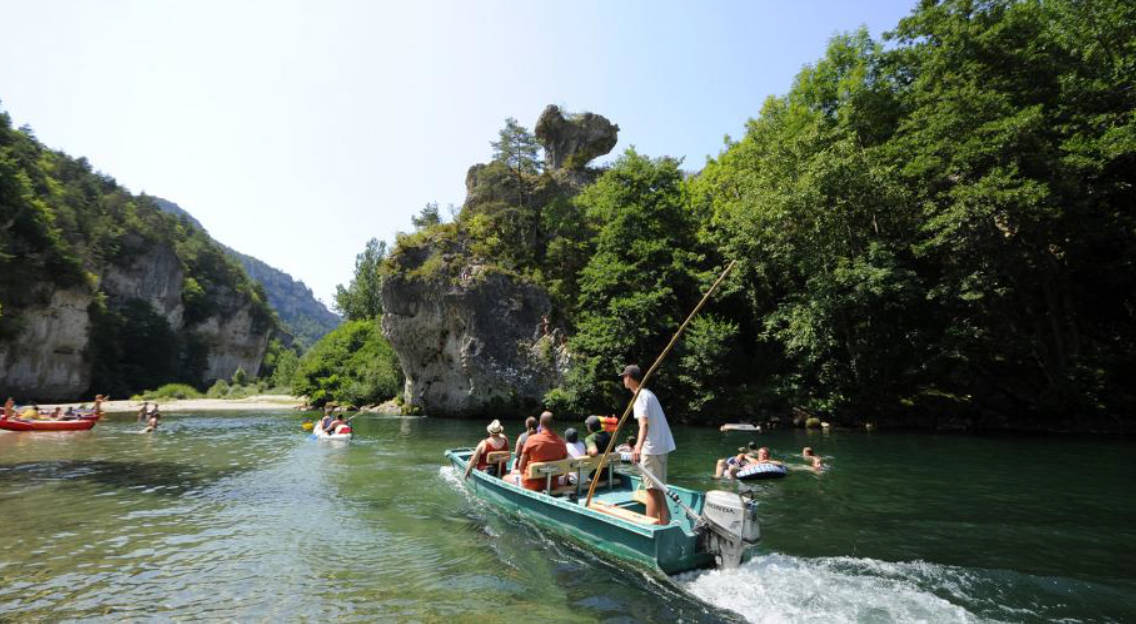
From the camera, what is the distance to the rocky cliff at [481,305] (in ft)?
102

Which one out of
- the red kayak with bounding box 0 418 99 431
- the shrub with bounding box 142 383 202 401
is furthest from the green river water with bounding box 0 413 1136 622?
the shrub with bounding box 142 383 202 401

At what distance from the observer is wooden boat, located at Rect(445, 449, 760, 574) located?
20.9 feet

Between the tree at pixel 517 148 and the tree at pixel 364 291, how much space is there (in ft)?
82.8

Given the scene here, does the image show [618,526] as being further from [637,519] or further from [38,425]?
[38,425]

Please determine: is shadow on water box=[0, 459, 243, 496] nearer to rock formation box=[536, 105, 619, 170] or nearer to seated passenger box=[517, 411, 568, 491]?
seated passenger box=[517, 411, 568, 491]

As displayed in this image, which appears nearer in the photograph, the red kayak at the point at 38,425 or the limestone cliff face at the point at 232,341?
the red kayak at the point at 38,425

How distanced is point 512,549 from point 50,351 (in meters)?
63.5

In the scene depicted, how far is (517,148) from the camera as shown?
3894 cm

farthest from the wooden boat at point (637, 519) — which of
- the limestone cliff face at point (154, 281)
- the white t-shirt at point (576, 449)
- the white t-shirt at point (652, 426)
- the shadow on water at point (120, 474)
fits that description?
the limestone cliff face at point (154, 281)

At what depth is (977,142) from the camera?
1931 cm

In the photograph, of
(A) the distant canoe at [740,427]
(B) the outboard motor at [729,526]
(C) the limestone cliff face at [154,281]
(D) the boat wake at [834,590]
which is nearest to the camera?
(D) the boat wake at [834,590]

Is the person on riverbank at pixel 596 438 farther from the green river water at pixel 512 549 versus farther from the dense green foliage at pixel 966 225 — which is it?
the dense green foliage at pixel 966 225

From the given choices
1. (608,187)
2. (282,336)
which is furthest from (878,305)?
(282,336)

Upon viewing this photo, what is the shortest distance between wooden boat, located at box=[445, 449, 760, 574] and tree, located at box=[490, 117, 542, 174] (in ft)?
104
